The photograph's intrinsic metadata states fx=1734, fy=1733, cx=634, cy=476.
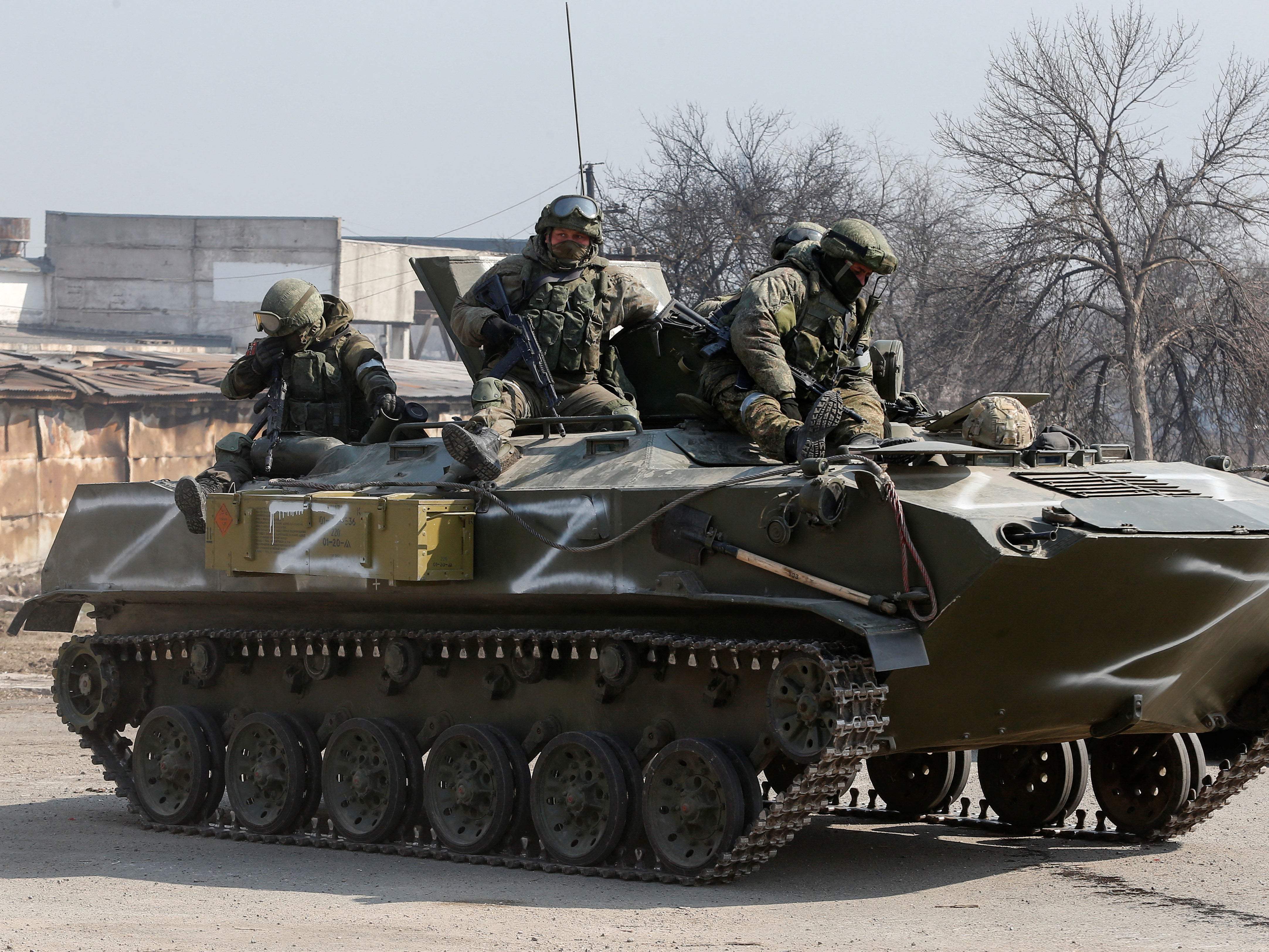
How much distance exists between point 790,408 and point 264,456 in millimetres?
3914

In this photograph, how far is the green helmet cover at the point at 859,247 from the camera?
32.4 feet

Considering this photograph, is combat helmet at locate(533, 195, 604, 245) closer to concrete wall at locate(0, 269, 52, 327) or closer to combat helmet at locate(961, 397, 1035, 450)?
combat helmet at locate(961, 397, 1035, 450)

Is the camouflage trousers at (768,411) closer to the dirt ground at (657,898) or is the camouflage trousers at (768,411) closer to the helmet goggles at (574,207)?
the helmet goggles at (574,207)

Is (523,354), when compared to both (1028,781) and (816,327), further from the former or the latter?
(1028,781)

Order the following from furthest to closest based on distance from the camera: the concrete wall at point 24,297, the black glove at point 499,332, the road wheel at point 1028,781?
the concrete wall at point 24,297 → the black glove at point 499,332 → the road wheel at point 1028,781

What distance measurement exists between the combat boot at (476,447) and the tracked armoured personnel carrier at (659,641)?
4.6 inches

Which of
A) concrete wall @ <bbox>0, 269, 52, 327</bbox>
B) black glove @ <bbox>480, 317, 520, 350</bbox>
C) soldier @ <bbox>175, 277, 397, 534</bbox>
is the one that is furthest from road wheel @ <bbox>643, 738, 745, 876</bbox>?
concrete wall @ <bbox>0, 269, 52, 327</bbox>

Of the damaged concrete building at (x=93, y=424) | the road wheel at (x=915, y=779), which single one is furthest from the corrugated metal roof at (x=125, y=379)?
the road wheel at (x=915, y=779)

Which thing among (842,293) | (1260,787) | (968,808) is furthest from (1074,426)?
(842,293)

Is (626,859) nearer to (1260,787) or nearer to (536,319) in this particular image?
(536,319)

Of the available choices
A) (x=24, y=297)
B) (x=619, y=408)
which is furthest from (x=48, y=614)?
(x=24, y=297)

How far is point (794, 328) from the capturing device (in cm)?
1009

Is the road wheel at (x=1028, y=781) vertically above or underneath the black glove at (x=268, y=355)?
underneath

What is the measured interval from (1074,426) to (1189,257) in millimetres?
2797
